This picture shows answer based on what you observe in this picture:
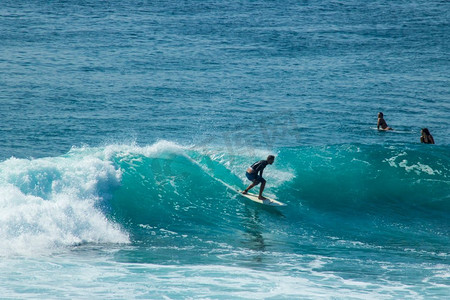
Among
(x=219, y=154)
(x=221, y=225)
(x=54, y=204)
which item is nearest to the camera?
(x=54, y=204)

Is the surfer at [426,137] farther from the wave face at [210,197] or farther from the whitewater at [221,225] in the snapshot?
the whitewater at [221,225]

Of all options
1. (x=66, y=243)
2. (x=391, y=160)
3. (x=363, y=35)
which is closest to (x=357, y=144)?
(x=391, y=160)

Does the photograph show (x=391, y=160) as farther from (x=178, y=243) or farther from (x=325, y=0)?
(x=325, y=0)

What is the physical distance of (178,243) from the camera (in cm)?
1567

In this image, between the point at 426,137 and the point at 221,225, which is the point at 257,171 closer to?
the point at 221,225

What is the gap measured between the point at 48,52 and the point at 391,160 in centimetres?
2256

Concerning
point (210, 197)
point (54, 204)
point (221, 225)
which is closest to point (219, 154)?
point (210, 197)

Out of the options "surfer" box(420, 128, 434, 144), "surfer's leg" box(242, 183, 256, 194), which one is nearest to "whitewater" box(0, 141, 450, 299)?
"surfer's leg" box(242, 183, 256, 194)

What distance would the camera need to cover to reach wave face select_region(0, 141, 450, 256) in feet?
52.5

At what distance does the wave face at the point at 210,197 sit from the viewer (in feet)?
52.5

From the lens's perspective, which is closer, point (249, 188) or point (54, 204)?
point (54, 204)

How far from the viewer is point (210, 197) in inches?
754

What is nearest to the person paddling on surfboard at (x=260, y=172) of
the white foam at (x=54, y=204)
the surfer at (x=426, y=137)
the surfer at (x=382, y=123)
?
the white foam at (x=54, y=204)

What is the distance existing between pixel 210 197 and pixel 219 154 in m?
3.27
